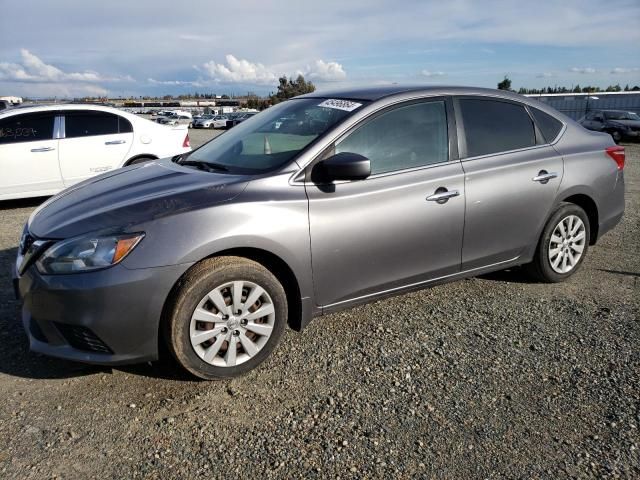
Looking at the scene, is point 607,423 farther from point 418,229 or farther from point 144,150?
point 144,150

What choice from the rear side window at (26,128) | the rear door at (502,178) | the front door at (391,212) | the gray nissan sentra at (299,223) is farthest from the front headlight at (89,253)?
the rear side window at (26,128)

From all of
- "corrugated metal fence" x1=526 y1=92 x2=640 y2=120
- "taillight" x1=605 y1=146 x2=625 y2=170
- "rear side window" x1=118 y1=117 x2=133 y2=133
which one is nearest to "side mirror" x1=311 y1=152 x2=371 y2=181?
"taillight" x1=605 y1=146 x2=625 y2=170

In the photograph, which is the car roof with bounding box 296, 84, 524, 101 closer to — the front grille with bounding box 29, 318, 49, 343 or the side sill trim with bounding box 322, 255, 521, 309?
the side sill trim with bounding box 322, 255, 521, 309

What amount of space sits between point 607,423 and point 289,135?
8.34ft

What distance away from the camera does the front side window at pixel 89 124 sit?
770cm

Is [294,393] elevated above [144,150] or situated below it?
below

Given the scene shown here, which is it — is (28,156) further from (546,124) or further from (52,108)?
(546,124)

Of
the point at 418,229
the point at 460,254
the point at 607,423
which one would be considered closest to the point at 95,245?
the point at 418,229

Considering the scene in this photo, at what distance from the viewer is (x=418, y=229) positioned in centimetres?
351

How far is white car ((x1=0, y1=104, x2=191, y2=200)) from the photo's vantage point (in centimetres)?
733

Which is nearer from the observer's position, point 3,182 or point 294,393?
point 294,393

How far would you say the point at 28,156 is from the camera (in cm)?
738

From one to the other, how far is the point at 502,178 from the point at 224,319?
91.6 inches

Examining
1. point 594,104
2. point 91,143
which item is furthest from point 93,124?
point 594,104
